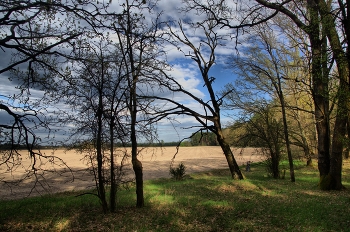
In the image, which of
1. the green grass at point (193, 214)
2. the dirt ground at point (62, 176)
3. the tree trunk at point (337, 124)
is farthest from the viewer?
the dirt ground at point (62, 176)

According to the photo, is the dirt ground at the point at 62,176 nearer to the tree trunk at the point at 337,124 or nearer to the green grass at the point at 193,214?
the green grass at the point at 193,214

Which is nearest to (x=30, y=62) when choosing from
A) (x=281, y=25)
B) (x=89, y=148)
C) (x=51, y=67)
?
(x=51, y=67)

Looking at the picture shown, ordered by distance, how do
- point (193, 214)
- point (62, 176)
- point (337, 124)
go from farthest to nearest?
point (62, 176)
point (337, 124)
point (193, 214)

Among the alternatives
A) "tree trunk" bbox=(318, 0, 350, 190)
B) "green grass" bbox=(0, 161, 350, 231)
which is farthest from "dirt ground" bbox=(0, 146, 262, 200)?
"tree trunk" bbox=(318, 0, 350, 190)

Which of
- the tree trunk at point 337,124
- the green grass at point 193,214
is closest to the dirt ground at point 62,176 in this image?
the green grass at point 193,214

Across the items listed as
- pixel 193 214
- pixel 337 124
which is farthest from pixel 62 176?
pixel 337 124

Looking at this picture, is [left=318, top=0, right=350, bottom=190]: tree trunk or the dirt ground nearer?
[left=318, top=0, right=350, bottom=190]: tree trunk

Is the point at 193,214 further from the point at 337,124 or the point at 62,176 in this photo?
the point at 62,176

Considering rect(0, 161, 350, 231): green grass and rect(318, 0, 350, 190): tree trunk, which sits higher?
rect(318, 0, 350, 190): tree trunk

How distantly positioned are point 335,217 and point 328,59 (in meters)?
4.22

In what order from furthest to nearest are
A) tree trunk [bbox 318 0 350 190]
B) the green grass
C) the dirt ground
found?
the dirt ground
tree trunk [bbox 318 0 350 190]
the green grass

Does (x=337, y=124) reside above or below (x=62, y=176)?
above

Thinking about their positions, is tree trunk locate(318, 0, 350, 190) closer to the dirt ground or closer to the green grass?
the green grass

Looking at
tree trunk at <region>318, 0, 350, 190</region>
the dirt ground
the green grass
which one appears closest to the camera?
the green grass
